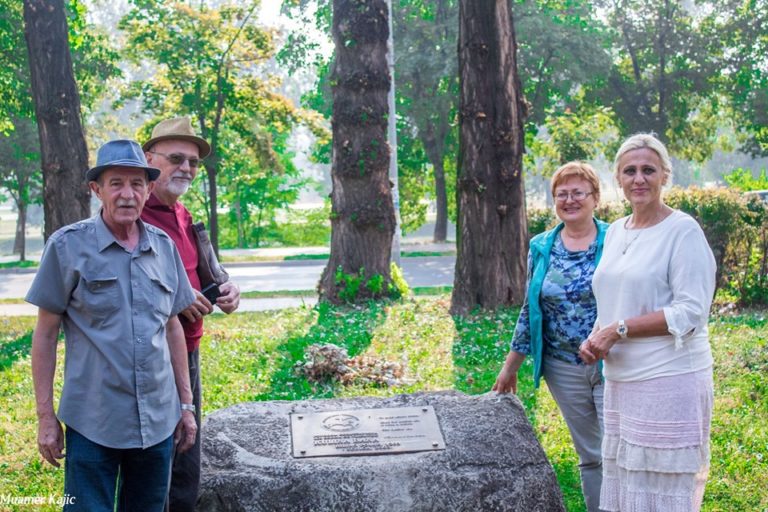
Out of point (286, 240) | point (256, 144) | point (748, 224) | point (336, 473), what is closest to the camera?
point (336, 473)

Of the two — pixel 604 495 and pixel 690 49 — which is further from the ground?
pixel 690 49

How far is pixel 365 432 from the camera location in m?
4.61

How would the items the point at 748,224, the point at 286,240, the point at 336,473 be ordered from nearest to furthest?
the point at 336,473
the point at 748,224
the point at 286,240

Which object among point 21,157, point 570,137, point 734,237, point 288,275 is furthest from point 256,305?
point 21,157

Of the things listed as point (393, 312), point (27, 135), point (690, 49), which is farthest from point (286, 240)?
point (393, 312)

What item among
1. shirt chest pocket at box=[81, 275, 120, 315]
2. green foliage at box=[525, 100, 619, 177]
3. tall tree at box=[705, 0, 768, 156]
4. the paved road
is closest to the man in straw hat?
shirt chest pocket at box=[81, 275, 120, 315]

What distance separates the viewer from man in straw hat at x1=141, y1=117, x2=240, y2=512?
4.14m

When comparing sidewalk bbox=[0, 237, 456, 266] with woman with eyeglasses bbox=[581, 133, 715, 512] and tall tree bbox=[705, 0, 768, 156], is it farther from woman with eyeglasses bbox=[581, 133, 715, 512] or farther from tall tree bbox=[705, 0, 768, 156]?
woman with eyeglasses bbox=[581, 133, 715, 512]

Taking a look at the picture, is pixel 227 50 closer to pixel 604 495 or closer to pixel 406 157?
pixel 406 157

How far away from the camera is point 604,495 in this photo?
395 centimetres

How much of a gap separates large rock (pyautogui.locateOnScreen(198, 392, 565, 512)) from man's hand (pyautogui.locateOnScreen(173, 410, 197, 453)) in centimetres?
61

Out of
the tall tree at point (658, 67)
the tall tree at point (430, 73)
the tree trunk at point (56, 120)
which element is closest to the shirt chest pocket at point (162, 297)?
the tree trunk at point (56, 120)

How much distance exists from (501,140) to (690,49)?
2292 cm

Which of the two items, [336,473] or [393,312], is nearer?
[336,473]
